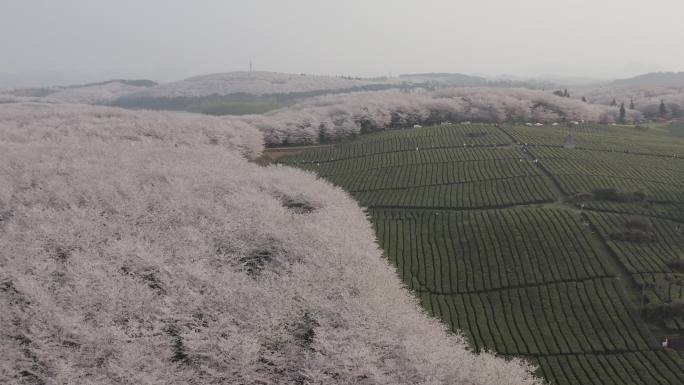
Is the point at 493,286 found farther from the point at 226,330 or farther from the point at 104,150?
the point at 104,150

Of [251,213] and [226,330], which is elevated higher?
[251,213]

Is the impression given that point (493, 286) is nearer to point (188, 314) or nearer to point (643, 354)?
point (643, 354)

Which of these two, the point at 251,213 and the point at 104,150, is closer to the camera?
the point at 251,213

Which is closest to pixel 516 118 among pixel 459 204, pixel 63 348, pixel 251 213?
pixel 459 204

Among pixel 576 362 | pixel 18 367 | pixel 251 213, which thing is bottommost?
pixel 576 362

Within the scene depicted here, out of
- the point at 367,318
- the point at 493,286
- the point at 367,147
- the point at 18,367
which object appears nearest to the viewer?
the point at 18,367

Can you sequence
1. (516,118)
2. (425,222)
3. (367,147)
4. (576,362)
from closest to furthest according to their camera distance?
(576,362), (425,222), (367,147), (516,118)
